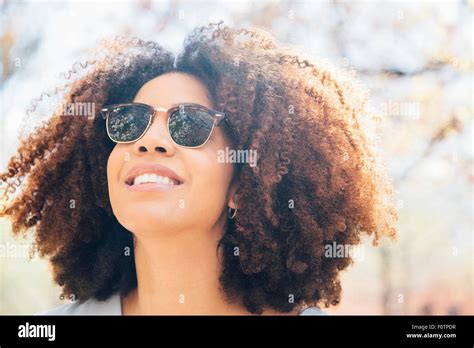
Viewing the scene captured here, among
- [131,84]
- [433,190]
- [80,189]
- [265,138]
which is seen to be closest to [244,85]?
[265,138]

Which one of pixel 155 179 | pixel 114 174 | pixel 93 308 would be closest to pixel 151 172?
pixel 155 179

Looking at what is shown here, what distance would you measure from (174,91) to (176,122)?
157 millimetres

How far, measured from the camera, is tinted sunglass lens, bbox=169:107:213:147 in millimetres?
2598

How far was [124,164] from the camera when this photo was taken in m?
2.63

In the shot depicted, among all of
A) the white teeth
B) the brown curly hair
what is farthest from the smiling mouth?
the brown curly hair

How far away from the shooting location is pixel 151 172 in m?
2.57

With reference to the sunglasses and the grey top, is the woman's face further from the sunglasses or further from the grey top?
the grey top

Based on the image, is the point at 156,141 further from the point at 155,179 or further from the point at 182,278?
the point at 182,278

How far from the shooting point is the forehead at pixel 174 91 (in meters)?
2.68

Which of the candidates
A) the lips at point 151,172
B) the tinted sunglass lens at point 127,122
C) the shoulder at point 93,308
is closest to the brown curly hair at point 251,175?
the shoulder at point 93,308

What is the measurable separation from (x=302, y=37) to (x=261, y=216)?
178 cm

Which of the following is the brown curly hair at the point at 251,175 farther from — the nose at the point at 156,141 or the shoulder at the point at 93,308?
the nose at the point at 156,141

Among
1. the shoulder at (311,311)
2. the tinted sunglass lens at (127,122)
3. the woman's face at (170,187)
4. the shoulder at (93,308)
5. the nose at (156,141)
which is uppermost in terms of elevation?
the tinted sunglass lens at (127,122)
